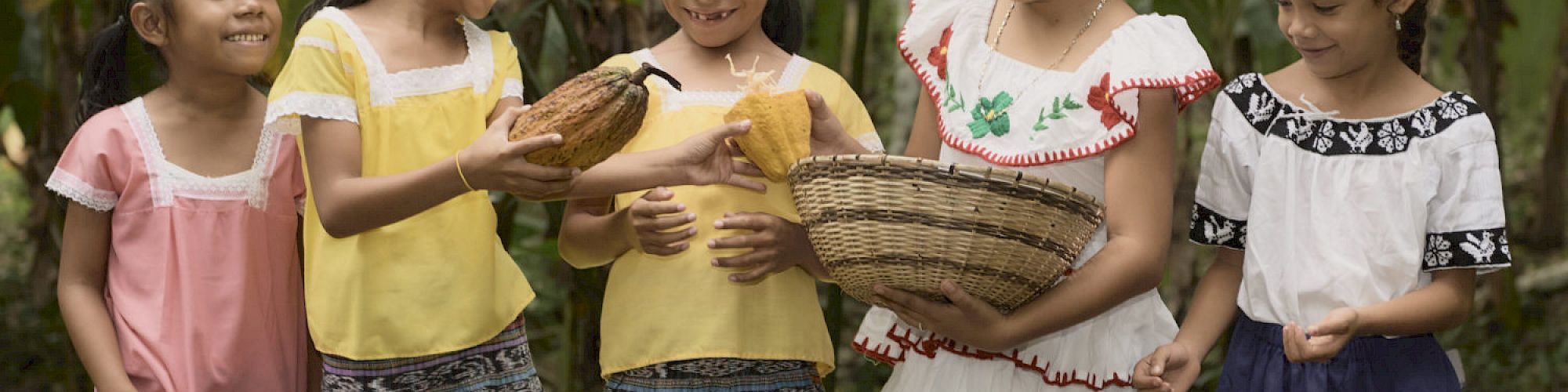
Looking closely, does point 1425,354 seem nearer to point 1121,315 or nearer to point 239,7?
point 1121,315

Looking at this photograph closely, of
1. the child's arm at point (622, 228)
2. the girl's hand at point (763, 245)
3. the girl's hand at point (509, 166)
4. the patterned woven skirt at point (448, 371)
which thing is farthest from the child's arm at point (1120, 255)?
the patterned woven skirt at point (448, 371)

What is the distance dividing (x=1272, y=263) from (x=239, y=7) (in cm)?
142

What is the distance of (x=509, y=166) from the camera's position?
63.4 inches

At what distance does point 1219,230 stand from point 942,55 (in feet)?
1.41

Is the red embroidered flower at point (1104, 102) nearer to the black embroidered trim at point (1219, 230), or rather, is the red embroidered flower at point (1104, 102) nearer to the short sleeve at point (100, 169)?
the black embroidered trim at point (1219, 230)

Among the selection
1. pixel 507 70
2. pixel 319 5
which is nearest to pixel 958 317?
pixel 507 70

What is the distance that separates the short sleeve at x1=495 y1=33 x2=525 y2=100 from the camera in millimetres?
1955

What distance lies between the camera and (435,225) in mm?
1883

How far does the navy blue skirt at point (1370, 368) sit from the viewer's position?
5.88 feet

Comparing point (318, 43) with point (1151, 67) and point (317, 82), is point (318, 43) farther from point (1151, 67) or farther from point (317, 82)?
point (1151, 67)

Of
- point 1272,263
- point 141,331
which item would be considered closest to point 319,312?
point 141,331

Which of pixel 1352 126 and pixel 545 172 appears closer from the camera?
pixel 545 172

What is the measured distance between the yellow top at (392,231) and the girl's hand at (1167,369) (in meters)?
0.83

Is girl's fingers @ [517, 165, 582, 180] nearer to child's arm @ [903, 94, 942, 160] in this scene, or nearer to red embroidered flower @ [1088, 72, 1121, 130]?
child's arm @ [903, 94, 942, 160]
